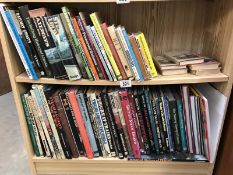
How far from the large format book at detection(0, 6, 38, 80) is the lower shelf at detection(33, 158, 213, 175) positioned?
458 mm

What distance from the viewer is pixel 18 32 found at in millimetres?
853

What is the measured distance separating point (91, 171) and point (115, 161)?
15 cm

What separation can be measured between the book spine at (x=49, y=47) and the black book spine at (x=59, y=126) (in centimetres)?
12

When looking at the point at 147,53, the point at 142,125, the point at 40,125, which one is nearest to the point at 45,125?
the point at 40,125

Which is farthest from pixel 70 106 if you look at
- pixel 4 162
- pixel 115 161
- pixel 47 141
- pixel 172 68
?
pixel 4 162

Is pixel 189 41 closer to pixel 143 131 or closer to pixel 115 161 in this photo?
pixel 143 131

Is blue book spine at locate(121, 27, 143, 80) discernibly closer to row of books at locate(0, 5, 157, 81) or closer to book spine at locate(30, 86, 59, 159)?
row of books at locate(0, 5, 157, 81)

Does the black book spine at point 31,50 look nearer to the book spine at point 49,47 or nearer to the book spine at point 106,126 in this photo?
the book spine at point 49,47

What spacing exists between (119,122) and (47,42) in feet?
1.53

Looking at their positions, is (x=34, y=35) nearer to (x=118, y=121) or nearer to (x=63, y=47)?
(x=63, y=47)

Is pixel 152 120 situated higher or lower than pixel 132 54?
lower

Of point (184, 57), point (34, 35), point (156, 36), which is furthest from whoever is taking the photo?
point (156, 36)

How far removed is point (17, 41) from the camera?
865 mm

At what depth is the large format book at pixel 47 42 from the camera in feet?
2.73
